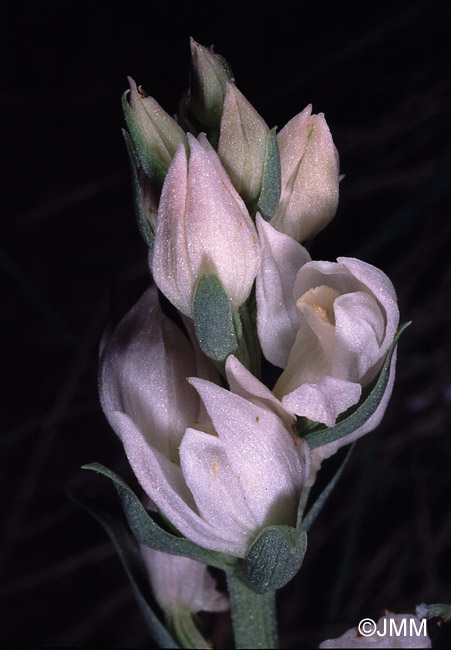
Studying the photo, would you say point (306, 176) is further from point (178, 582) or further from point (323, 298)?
point (178, 582)

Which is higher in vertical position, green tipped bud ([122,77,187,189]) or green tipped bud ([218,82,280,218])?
green tipped bud ([122,77,187,189])

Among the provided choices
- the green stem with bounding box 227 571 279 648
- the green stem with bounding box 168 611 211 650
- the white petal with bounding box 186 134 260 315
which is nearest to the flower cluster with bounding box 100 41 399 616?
the white petal with bounding box 186 134 260 315

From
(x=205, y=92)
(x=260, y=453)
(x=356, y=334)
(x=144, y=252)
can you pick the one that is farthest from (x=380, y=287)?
(x=144, y=252)

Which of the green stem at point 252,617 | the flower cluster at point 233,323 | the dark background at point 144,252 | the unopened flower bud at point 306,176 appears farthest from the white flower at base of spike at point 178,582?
the dark background at point 144,252

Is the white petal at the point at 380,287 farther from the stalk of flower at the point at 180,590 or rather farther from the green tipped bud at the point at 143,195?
the stalk of flower at the point at 180,590

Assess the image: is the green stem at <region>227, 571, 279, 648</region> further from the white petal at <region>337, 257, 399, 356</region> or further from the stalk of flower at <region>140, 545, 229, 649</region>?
the white petal at <region>337, 257, 399, 356</region>
